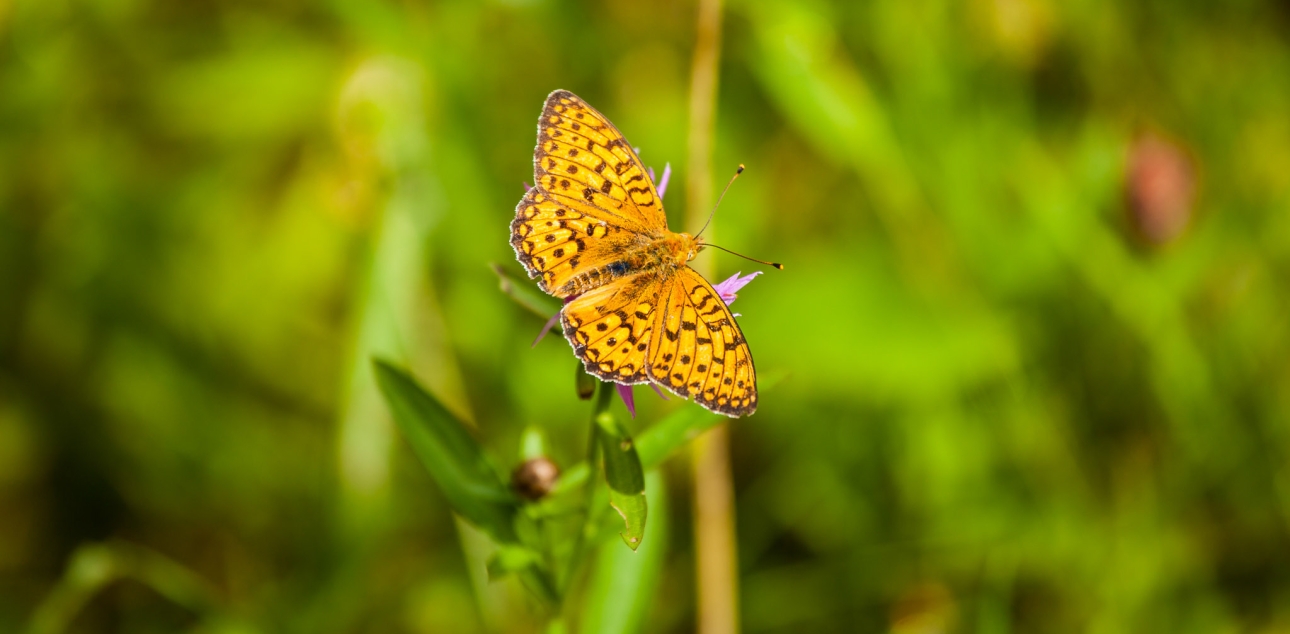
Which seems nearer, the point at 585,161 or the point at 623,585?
the point at 585,161

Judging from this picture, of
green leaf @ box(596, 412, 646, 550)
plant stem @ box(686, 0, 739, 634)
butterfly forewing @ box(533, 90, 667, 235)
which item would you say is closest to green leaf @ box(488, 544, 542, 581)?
green leaf @ box(596, 412, 646, 550)

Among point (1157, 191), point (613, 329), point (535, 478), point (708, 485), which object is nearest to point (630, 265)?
point (613, 329)

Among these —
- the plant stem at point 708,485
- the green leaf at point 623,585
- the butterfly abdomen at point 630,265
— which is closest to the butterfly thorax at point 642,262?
the butterfly abdomen at point 630,265

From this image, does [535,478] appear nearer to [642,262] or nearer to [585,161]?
[642,262]

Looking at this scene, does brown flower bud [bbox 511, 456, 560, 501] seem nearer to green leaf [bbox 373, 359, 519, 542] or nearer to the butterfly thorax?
green leaf [bbox 373, 359, 519, 542]

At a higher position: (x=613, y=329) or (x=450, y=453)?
(x=613, y=329)

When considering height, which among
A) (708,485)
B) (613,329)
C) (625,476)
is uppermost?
(613,329)
